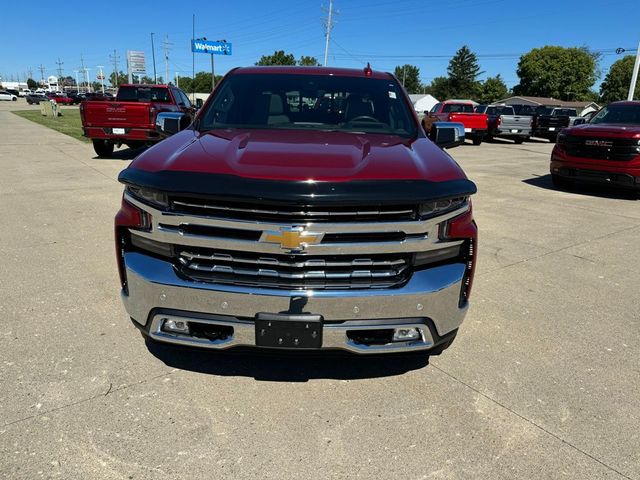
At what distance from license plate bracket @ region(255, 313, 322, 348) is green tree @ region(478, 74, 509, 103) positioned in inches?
4809

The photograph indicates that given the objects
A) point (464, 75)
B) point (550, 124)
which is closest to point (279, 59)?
point (464, 75)

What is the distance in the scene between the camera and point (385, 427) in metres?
2.56

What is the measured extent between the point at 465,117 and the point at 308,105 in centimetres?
1759

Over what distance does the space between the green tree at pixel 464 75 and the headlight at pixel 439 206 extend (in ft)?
→ 401

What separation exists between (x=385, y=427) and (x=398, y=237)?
1.02 meters

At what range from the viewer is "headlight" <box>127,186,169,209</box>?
241cm

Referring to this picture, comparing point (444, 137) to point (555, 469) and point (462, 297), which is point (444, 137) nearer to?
point (462, 297)

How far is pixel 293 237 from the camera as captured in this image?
90.2 inches

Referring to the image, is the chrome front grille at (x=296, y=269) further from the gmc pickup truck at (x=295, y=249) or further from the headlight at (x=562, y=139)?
the headlight at (x=562, y=139)

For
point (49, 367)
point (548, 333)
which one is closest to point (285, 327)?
point (49, 367)

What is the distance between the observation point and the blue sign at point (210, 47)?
4631 centimetres

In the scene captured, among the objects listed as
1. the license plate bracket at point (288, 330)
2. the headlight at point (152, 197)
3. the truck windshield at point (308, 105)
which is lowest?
the license plate bracket at point (288, 330)

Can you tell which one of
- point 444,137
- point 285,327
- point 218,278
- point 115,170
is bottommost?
point 115,170

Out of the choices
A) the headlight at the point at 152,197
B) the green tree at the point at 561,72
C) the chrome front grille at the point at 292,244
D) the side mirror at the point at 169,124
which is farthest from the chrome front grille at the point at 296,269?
the green tree at the point at 561,72
